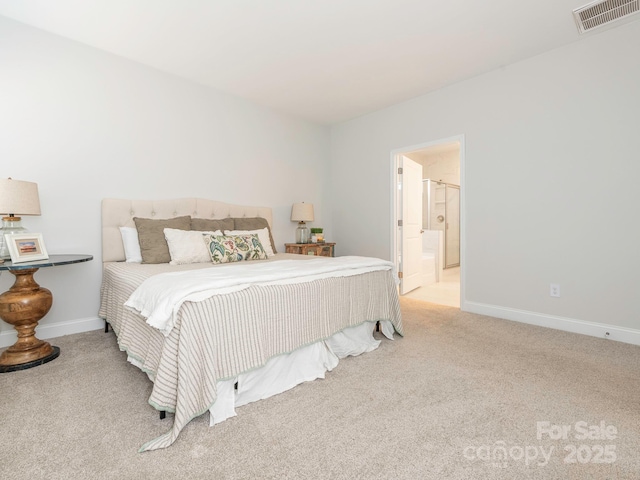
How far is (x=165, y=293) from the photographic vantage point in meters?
1.53

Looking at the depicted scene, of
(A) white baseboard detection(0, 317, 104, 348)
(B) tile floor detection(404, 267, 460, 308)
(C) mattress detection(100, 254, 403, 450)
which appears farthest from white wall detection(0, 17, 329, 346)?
(B) tile floor detection(404, 267, 460, 308)

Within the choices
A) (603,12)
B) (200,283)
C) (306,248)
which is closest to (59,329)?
(200,283)

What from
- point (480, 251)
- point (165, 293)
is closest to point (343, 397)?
point (165, 293)

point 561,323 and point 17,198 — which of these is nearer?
point 17,198

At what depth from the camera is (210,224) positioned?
10.7 feet

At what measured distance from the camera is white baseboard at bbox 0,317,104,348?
8.09ft

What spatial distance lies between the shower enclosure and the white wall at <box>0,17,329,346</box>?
4574 millimetres

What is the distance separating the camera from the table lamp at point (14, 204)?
2.09 m

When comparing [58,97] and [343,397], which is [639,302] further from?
[58,97]

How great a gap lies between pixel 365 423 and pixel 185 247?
6.70ft

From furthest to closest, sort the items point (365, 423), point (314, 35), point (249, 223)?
1. point (249, 223)
2. point (314, 35)
3. point (365, 423)

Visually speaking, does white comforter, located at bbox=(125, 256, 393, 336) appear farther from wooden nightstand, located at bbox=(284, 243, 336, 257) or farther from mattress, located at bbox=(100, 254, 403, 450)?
wooden nightstand, located at bbox=(284, 243, 336, 257)

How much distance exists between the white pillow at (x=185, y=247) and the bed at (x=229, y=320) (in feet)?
0.04

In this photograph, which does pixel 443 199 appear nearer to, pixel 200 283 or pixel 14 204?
pixel 200 283
